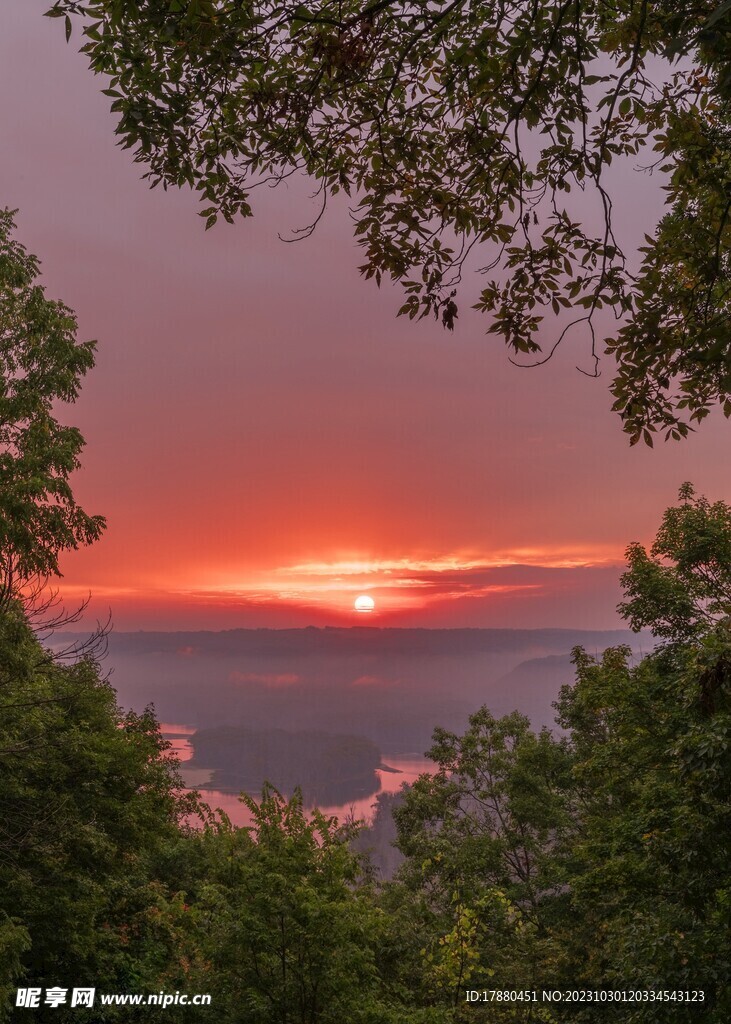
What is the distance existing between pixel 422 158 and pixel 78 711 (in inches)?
583

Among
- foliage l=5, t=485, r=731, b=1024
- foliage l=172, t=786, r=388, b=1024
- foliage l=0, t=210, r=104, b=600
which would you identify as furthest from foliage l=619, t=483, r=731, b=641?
foliage l=0, t=210, r=104, b=600

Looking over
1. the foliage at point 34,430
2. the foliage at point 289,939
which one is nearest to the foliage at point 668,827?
the foliage at point 289,939

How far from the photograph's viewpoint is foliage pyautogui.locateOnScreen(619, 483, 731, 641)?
12328 mm

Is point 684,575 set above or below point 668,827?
above

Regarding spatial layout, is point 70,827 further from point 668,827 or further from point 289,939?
point 668,827

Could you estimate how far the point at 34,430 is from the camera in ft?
31.0

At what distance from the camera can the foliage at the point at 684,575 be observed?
12328 mm

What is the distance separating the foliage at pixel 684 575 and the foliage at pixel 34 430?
35.5 ft

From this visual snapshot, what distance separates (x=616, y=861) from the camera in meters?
10.3

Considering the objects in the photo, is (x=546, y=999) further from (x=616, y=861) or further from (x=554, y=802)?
→ (x=554, y=802)

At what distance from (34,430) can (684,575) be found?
40.7 feet

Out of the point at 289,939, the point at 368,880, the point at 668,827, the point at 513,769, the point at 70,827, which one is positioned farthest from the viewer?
the point at 513,769

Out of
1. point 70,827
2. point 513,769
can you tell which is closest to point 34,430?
point 70,827

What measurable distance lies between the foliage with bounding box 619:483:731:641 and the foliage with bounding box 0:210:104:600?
10.8 meters
